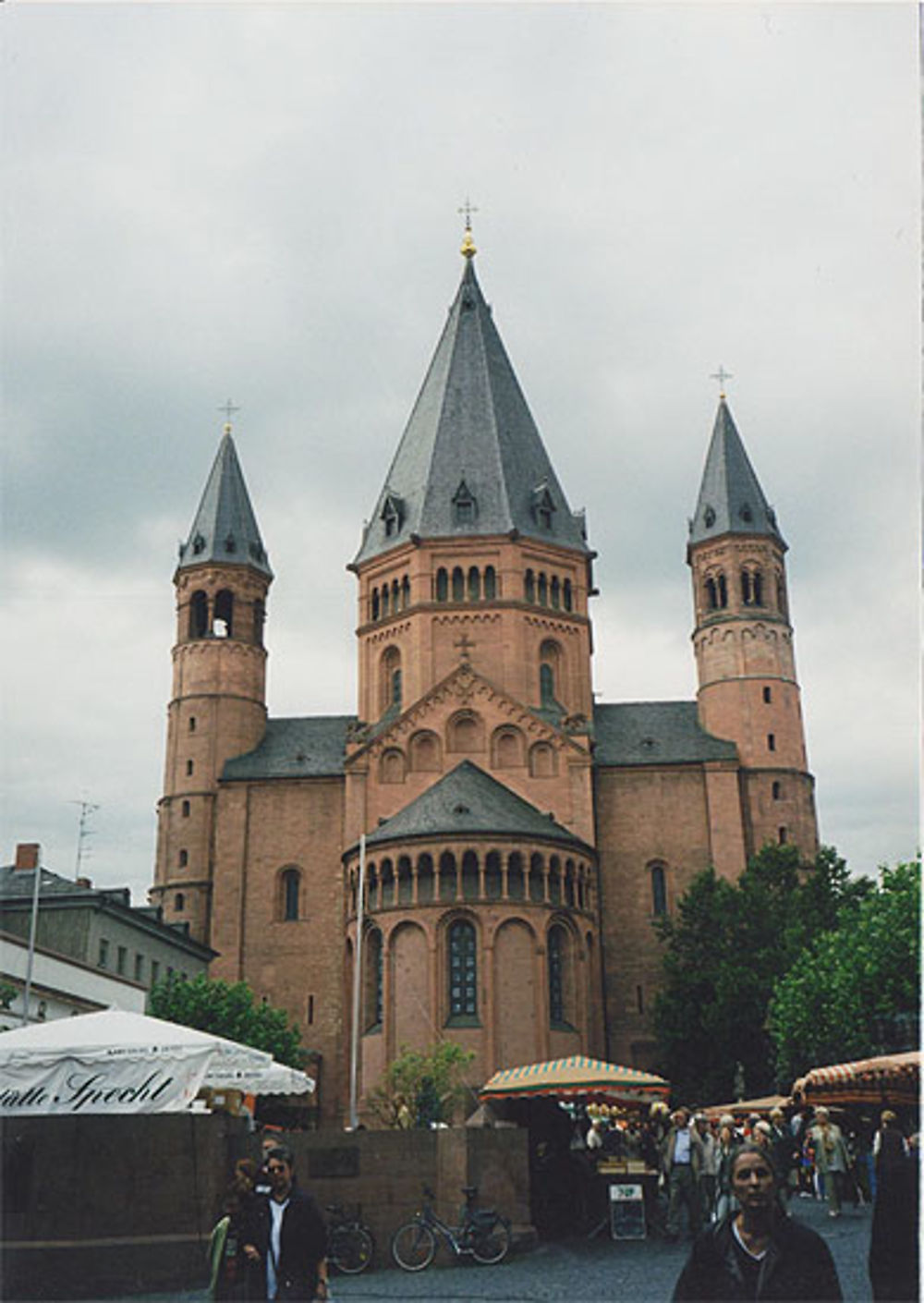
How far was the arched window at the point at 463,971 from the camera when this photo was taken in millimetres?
52594

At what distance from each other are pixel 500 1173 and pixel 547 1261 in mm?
1823

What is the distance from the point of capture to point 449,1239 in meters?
19.3

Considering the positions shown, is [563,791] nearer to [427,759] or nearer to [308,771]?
[427,759]

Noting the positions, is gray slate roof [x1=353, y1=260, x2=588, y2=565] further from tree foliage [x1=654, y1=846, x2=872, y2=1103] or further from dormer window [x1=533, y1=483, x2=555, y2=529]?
tree foliage [x1=654, y1=846, x2=872, y2=1103]

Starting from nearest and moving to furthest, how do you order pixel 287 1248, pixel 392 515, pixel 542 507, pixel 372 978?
pixel 287 1248, pixel 372 978, pixel 542 507, pixel 392 515

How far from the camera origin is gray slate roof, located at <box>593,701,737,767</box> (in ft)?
212

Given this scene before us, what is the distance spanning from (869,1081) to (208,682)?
166ft

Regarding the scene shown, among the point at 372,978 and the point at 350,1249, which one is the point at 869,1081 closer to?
the point at 350,1249

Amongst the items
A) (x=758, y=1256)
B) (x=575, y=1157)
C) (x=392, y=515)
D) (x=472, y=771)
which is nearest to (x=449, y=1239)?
(x=575, y=1157)

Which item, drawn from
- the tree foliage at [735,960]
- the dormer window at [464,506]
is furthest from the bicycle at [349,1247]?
the dormer window at [464,506]

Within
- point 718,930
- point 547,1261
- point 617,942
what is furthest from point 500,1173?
point 617,942

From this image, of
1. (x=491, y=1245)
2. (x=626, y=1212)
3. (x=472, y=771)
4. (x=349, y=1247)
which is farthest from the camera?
(x=472, y=771)

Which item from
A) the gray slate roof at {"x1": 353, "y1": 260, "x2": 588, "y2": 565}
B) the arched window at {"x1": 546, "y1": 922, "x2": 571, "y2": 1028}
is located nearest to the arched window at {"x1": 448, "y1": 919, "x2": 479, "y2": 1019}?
the arched window at {"x1": 546, "y1": 922, "x2": 571, "y2": 1028}

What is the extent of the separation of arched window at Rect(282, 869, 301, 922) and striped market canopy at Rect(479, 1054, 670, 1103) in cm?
3917
